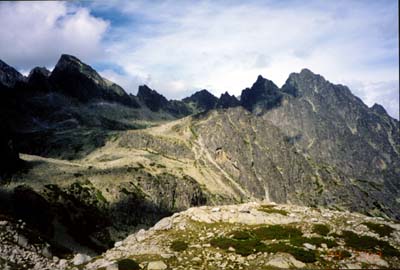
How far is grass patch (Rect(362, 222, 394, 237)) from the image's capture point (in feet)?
159

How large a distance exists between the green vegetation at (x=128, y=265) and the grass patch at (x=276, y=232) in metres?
15.0

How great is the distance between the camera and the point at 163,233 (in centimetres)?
4991

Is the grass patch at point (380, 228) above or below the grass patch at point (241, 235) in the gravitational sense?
below

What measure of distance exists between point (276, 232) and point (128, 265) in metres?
18.2

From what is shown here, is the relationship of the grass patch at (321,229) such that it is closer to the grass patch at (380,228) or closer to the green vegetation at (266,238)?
the green vegetation at (266,238)

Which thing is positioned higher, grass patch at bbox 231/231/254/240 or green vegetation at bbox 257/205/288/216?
green vegetation at bbox 257/205/288/216

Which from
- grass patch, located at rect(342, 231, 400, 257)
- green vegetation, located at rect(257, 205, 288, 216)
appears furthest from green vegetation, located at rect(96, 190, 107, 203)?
grass patch, located at rect(342, 231, 400, 257)

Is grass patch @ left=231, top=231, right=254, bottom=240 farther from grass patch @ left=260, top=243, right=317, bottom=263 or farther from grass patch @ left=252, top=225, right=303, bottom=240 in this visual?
grass patch @ left=260, top=243, right=317, bottom=263

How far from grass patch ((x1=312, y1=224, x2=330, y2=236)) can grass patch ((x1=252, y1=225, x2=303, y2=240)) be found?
6.00 feet

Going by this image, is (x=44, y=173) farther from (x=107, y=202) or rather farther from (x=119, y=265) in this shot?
(x=119, y=265)

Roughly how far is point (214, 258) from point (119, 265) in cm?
925

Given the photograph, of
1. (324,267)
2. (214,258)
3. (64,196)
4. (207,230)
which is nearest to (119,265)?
(214,258)

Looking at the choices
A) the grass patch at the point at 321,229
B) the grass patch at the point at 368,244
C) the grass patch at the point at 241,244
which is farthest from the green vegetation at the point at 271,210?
the grass patch at the point at 241,244

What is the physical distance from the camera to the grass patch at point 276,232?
47569 mm
